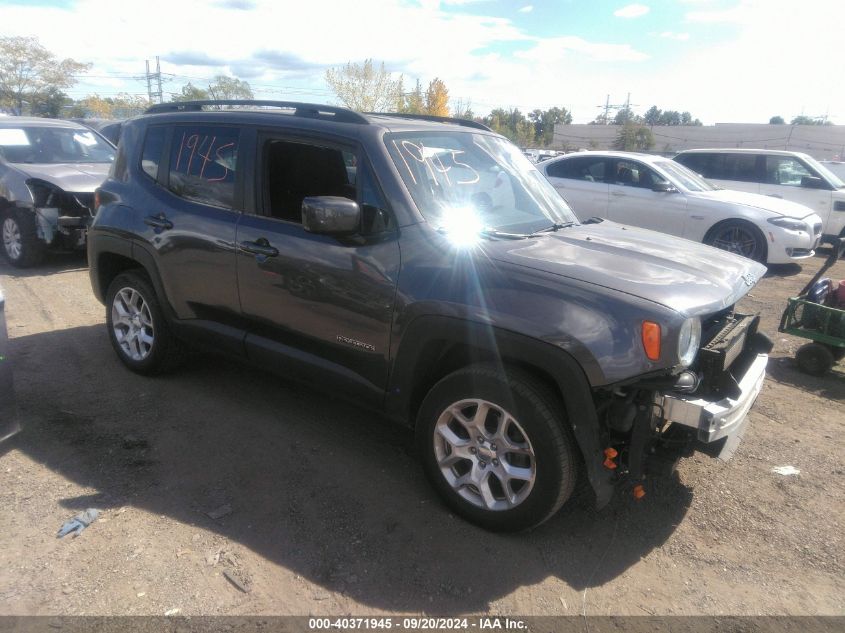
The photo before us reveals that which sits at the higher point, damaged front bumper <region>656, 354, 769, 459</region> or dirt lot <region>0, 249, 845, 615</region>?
damaged front bumper <region>656, 354, 769, 459</region>

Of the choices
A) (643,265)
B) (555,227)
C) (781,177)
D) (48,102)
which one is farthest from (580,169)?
(48,102)

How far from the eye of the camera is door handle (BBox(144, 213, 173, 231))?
425cm

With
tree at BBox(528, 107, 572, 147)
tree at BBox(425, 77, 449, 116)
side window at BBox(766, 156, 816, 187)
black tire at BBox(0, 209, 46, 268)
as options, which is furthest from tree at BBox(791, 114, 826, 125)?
black tire at BBox(0, 209, 46, 268)

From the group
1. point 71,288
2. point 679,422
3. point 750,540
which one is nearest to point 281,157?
point 679,422

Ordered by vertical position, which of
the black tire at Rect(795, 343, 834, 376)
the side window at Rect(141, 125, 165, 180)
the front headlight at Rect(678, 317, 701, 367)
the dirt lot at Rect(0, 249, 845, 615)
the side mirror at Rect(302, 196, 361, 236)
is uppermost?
the side window at Rect(141, 125, 165, 180)

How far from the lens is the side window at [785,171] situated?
11.5m

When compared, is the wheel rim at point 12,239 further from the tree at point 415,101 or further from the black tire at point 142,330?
the tree at point 415,101

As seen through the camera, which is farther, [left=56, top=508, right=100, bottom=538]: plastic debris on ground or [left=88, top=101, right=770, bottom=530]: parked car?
[left=56, top=508, right=100, bottom=538]: plastic debris on ground

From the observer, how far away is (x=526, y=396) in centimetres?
280

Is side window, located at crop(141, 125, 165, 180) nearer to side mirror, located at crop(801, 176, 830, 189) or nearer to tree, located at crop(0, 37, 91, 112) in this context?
side mirror, located at crop(801, 176, 830, 189)

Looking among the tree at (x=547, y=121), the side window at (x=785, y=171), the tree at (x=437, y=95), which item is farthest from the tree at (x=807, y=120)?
the side window at (x=785, y=171)

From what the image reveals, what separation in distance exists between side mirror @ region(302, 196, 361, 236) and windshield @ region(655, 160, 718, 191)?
7.86m

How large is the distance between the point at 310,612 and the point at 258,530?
63cm

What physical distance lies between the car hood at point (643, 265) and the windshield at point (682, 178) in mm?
6468
